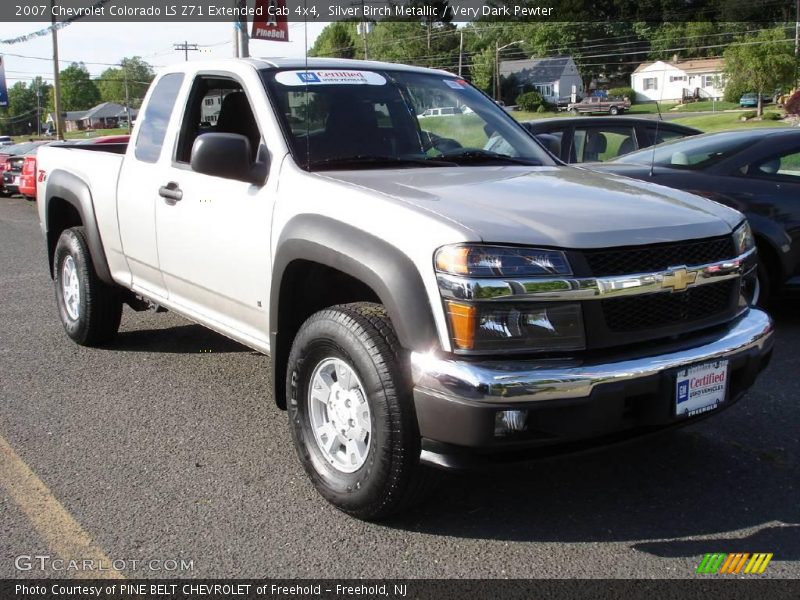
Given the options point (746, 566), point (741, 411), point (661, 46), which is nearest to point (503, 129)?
point (741, 411)

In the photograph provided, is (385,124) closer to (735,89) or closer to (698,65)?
(735,89)

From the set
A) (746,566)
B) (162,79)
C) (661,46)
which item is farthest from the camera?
(661,46)

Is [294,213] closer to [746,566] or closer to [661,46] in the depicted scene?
[746,566]

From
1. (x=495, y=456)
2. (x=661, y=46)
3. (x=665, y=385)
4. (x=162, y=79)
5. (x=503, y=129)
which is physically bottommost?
(x=495, y=456)

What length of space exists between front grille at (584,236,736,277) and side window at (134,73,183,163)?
286 centimetres

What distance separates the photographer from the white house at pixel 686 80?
59069 mm

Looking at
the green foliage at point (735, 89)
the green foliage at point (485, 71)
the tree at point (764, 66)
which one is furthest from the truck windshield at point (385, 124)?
the green foliage at point (485, 71)

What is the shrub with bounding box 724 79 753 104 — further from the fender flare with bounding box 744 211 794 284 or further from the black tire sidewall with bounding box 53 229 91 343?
the black tire sidewall with bounding box 53 229 91 343

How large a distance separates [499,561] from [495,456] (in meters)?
0.39

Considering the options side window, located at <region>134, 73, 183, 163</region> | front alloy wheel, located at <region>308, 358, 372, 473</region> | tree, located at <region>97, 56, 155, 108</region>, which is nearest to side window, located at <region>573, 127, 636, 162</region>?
side window, located at <region>134, 73, 183, 163</region>

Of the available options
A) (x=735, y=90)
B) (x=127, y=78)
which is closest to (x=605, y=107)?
(x=735, y=90)

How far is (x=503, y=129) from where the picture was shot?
4723 millimetres

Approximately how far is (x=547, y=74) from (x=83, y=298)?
81882 mm

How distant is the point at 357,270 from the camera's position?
3.17 meters
